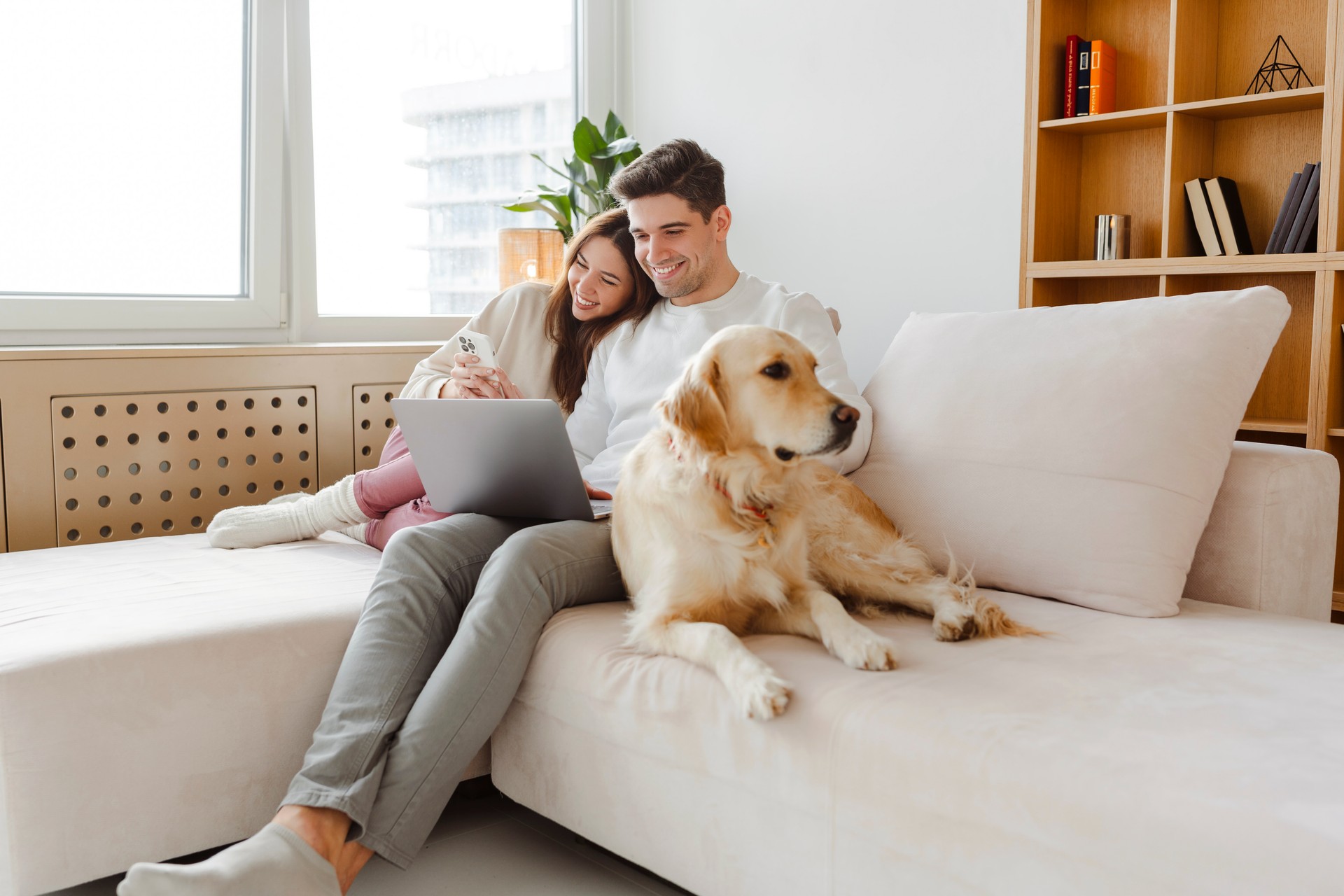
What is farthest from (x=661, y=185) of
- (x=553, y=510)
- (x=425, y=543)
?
(x=425, y=543)

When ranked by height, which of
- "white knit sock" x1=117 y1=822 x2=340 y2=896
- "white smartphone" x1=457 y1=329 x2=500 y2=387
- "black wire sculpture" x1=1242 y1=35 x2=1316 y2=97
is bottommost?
"white knit sock" x1=117 y1=822 x2=340 y2=896

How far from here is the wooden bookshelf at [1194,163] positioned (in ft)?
8.09

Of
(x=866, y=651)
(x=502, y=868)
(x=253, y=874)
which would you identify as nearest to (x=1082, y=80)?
(x=866, y=651)

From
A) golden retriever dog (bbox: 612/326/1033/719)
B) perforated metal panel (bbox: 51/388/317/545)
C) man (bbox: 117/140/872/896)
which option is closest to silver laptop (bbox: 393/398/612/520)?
man (bbox: 117/140/872/896)

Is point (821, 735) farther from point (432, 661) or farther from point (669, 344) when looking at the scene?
point (669, 344)

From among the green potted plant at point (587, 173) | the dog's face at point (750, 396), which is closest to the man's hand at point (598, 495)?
the dog's face at point (750, 396)

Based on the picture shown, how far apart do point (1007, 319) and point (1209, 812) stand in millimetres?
1127

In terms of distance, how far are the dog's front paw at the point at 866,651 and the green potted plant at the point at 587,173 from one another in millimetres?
2249

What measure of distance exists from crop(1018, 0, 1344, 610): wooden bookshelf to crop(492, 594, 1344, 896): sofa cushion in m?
1.25

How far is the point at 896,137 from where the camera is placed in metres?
3.28

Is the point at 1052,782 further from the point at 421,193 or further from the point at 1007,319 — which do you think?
the point at 421,193

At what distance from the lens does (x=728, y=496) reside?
5.22ft

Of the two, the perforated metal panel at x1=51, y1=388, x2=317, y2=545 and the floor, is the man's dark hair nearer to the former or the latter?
the perforated metal panel at x1=51, y1=388, x2=317, y2=545

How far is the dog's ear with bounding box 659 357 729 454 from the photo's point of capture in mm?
1540
